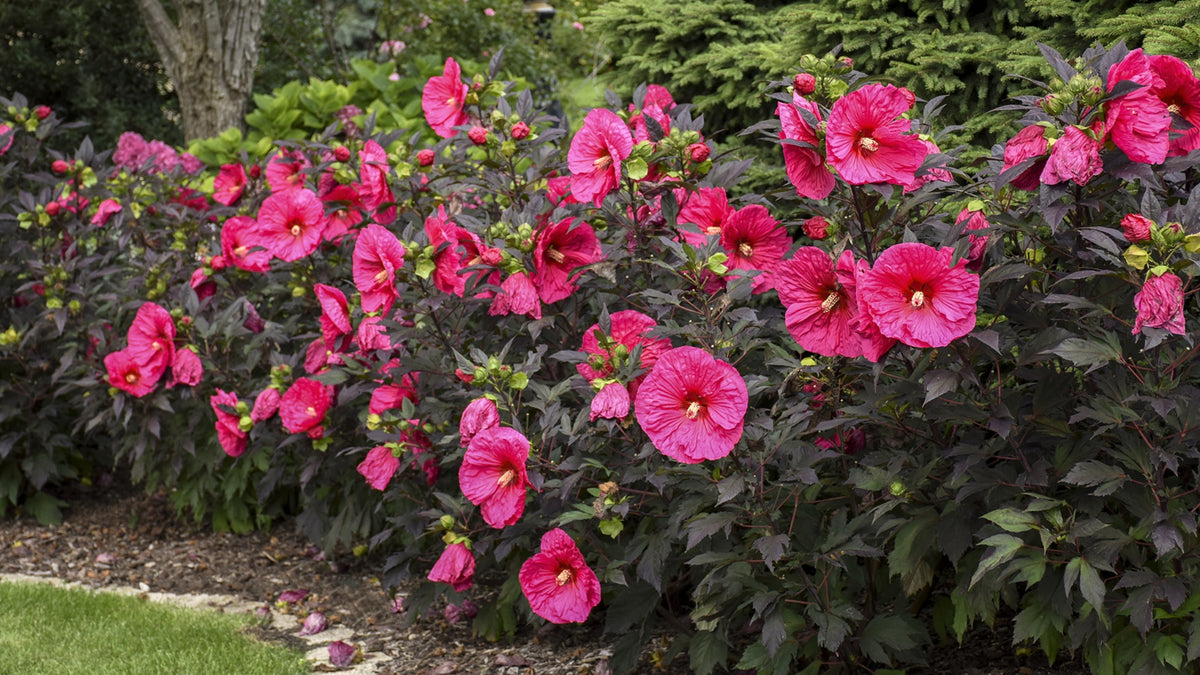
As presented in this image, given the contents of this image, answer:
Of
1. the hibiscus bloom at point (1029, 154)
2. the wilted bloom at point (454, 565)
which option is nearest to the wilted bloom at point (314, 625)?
the wilted bloom at point (454, 565)

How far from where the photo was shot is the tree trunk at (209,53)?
237 inches

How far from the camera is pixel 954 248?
180 centimetres

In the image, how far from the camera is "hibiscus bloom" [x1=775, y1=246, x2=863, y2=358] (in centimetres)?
193

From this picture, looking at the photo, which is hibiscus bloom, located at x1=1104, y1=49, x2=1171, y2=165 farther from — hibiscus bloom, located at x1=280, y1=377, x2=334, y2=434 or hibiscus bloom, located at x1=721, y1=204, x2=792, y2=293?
hibiscus bloom, located at x1=280, y1=377, x2=334, y2=434

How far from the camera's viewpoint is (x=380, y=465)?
2.74m

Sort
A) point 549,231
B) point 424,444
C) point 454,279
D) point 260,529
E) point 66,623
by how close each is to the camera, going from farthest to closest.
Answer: point 260,529 → point 66,623 → point 424,444 → point 454,279 → point 549,231

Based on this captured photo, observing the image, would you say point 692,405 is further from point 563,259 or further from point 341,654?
point 341,654

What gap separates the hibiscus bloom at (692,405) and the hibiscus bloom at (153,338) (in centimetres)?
193

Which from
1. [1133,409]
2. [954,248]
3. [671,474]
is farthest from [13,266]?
[1133,409]

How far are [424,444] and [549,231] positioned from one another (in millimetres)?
747

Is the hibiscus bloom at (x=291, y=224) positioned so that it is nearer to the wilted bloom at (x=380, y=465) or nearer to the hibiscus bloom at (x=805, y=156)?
the wilted bloom at (x=380, y=465)

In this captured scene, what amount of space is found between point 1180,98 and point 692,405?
1.06 m

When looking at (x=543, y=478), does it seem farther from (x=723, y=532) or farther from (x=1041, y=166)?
(x=1041, y=166)

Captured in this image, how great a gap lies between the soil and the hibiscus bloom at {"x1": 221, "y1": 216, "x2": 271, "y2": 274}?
1.05m
